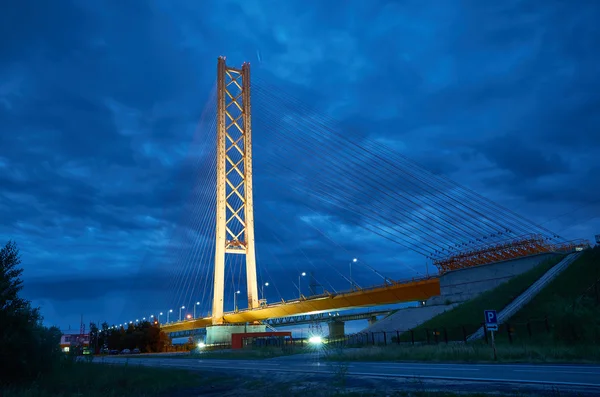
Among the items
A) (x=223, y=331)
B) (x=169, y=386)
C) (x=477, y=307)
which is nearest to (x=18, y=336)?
(x=169, y=386)

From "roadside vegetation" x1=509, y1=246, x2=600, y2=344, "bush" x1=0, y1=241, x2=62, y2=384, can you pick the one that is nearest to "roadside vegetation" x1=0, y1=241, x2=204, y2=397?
"bush" x1=0, y1=241, x2=62, y2=384

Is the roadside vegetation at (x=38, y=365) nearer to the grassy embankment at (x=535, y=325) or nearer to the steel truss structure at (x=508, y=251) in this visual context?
the grassy embankment at (x=535, y=325)

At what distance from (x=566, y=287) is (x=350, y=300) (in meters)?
25.7

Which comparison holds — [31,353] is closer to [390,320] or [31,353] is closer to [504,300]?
[504,300]

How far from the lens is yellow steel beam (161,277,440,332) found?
49.2 metres

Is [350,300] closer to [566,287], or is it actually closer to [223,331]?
[223,331]

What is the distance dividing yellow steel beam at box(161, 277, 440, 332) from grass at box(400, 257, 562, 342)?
23.1 ft

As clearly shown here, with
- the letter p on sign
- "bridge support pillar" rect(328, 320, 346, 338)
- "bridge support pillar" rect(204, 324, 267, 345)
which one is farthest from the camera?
"bridge support pillar" rect(328, 320, 346, 338)

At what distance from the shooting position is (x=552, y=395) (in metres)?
10.7

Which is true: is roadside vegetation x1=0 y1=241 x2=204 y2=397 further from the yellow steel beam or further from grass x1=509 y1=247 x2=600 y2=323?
the yellow steel beam

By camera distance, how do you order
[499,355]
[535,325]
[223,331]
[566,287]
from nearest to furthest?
[499,355]
[535,325]
[566,287]
[223,331]

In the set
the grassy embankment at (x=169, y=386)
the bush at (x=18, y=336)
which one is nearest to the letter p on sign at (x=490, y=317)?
the grassy embankment at (x=169, y=386)

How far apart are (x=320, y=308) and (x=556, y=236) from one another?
28.8m

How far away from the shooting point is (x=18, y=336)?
1933 centimetres
